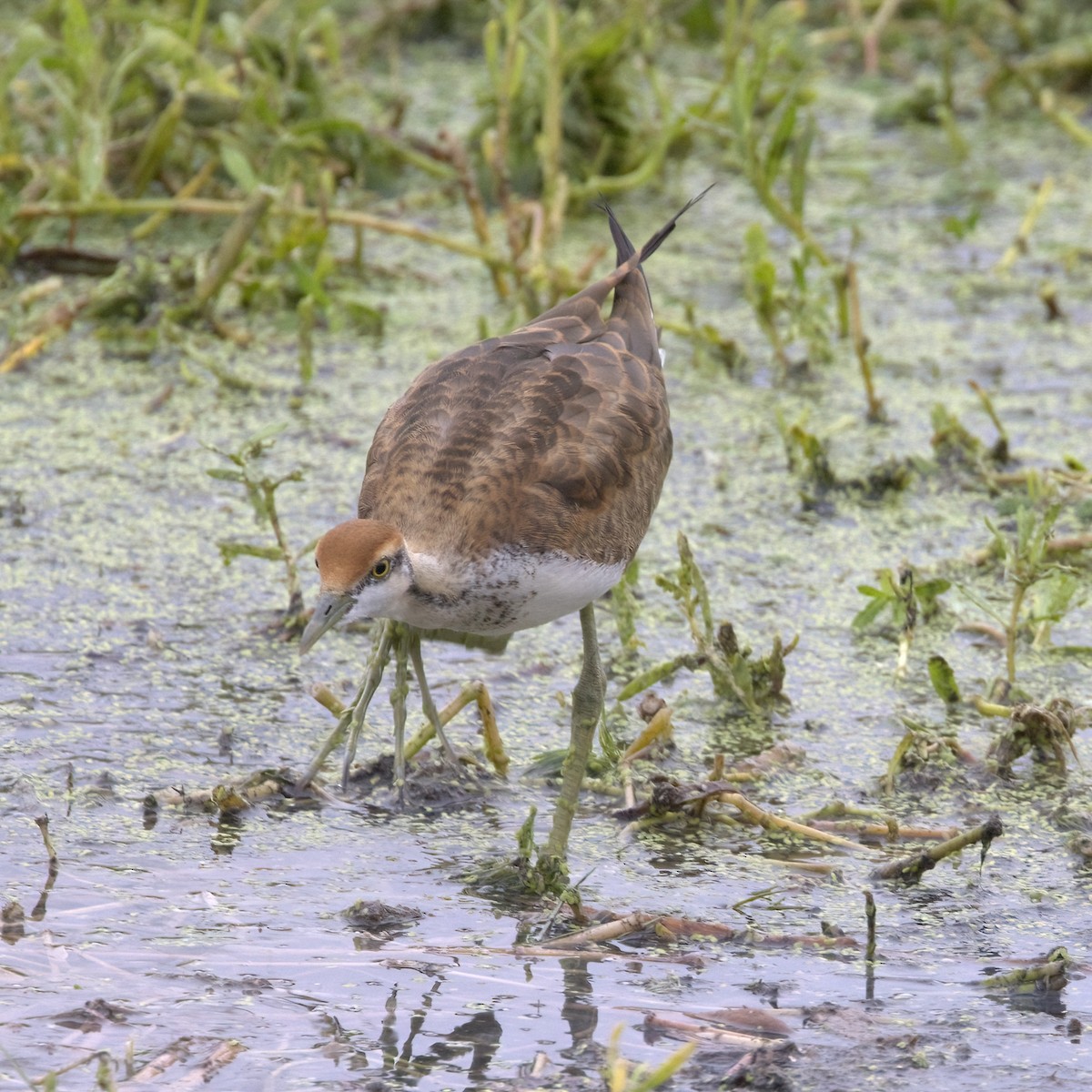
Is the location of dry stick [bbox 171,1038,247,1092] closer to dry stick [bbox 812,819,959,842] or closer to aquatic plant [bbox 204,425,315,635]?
dry stick [bbox 812,819,959,842]

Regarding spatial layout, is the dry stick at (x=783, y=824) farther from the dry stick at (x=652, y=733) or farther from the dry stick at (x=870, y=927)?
the dry stick at (x=870, y=927)

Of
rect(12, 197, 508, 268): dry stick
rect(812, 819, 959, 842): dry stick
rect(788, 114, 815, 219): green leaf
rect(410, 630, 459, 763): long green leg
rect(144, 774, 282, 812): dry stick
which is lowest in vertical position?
rect(812, 819, 959, 842): dry stick

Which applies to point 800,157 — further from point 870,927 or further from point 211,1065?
point 211,1065

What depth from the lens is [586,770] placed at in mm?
4281

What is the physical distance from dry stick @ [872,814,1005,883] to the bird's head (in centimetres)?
117


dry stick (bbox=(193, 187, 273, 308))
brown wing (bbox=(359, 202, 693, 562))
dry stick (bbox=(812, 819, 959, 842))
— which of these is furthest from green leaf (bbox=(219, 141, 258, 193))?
dry stick (bbox=(812, 819, 959, 842))

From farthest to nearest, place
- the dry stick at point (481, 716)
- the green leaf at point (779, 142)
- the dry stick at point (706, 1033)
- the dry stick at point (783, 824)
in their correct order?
the green leaf at point (779, 142) → the dry stick at point (481, 716) → the dry stick at point (783, 824) → the dry stick at point (706, 1033)

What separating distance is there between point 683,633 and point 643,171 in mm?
2605

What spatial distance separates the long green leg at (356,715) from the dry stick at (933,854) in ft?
3.83

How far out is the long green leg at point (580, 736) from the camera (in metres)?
3.88

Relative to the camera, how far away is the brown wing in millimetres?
3844

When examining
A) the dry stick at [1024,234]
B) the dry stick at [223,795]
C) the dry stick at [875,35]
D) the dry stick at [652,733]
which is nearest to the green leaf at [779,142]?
the dry stick at [1024,234]

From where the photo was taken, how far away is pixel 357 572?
3590 millimetres

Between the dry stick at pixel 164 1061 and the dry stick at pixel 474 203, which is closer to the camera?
the dry stick at pixel 164 1061
